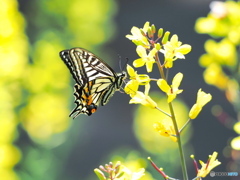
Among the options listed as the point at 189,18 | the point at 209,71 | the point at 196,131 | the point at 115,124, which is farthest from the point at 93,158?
the point at 209,71

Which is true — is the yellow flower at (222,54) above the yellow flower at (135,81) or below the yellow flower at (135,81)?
below

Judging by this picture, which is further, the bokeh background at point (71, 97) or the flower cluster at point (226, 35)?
the bokeh background at point (71, 97)

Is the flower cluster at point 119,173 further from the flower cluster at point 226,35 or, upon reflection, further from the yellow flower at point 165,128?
the flower cluster at point 226,35

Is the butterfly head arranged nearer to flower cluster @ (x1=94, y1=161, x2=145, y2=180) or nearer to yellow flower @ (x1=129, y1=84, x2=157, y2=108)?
yellow flower @ (x1=129, y1=84, x2=157, y2=108)

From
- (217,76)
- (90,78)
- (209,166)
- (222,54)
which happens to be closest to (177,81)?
(209,166)

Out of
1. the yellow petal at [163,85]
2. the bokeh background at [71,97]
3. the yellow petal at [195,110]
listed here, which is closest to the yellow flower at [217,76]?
the bokeh background at [71,97]

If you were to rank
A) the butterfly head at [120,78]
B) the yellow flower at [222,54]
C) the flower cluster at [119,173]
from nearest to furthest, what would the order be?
the flower cluster at [119,173], the butterfly head at [120,78], the yellow flower at [222,54]
